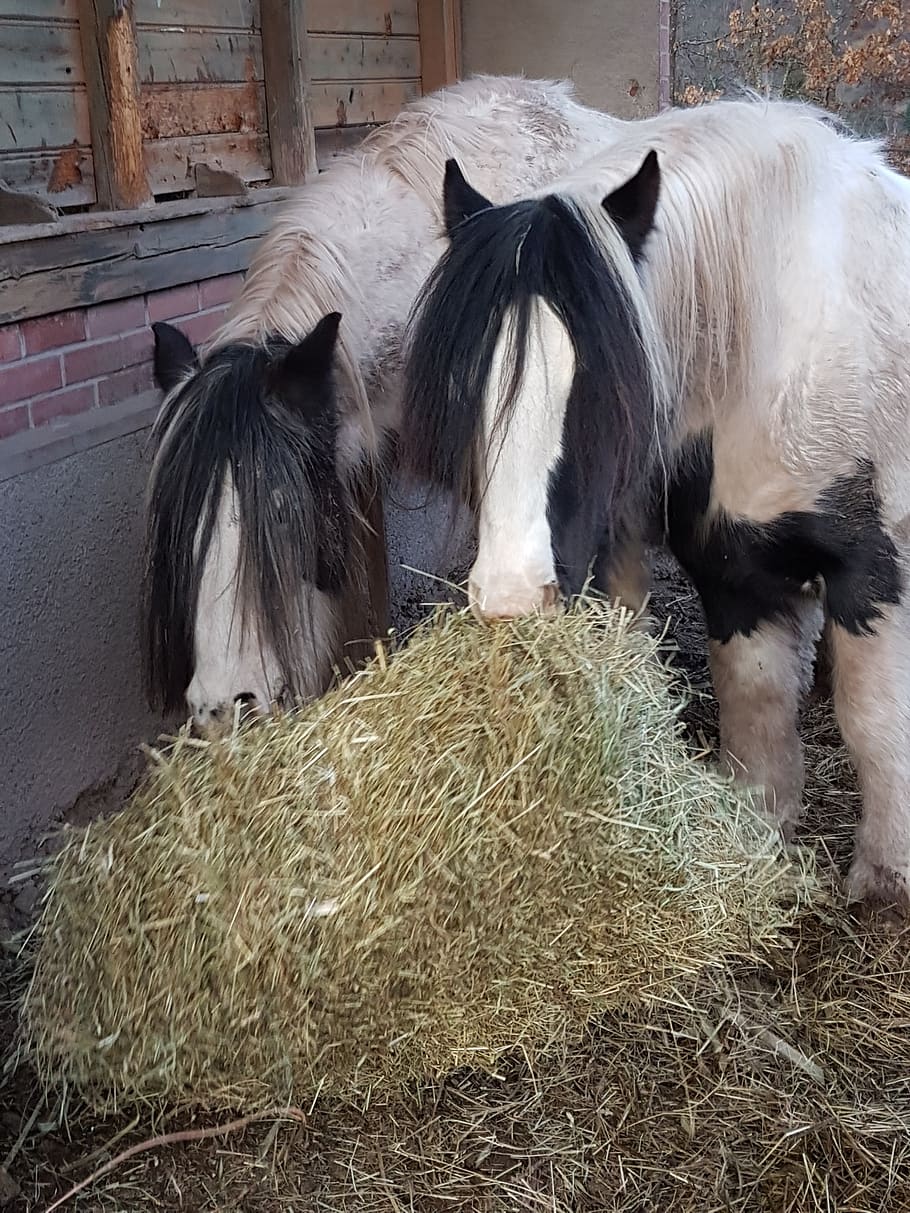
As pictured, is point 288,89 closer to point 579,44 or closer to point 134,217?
point 134,217

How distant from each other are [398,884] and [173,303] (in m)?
2.05

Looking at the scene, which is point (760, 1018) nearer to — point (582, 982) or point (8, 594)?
point (582, 982)

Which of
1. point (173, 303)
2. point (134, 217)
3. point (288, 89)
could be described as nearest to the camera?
point (134, 217)

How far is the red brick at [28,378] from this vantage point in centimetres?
→ 266

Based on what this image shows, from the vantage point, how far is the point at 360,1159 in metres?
1.98

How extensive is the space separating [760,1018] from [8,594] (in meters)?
1.90

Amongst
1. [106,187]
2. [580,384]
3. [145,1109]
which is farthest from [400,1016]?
[106,187]

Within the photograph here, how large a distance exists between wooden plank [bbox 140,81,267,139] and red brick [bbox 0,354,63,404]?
2.89ft

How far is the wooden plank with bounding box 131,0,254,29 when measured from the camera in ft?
10.6

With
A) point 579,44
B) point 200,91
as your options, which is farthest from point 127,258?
point 579,44

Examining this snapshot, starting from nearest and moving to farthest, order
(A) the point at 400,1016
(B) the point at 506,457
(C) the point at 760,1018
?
Answer: 1. (A) the point at 400,1016
2. (B) the point at 506,457
3. (C) the point at 760,1018

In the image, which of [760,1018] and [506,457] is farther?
[760,1018]

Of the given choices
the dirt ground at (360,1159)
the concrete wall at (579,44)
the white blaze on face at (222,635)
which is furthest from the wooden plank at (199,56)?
the dirt ground at (360,1159)

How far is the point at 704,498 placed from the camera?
2578mm
